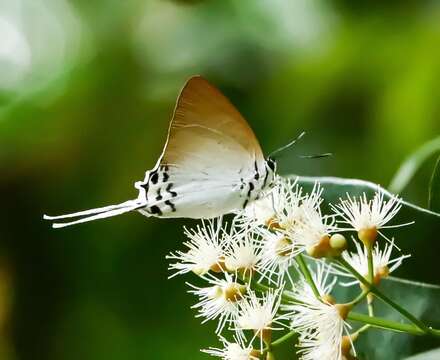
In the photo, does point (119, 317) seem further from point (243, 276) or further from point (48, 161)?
point (243, 276)

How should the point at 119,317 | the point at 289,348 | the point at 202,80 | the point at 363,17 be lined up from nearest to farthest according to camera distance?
the point at 202,80 → the point at 289,348 → the point at 363,17 → the point at 119,317

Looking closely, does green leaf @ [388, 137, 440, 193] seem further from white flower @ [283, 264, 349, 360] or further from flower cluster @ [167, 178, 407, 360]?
white flower @ [283, 264, 349, 360]

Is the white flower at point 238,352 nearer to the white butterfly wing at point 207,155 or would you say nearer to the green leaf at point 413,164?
the white butterfly wing at point 207,155

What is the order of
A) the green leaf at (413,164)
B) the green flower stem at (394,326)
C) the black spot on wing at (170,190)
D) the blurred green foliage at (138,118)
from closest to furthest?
the green flower stem at (394,326) < the black spot on wing at (170,190) < the green leaf at (413,164) < the blurred green foliage at (138,118)

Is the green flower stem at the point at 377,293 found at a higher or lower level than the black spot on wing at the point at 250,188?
lower

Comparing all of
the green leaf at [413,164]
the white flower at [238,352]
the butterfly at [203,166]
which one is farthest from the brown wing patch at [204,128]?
the green leaf at [413,164]

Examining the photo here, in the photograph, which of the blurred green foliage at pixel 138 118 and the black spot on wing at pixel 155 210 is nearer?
the black spot on wing at pixel 155 210

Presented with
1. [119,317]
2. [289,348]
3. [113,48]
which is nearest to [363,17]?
[113,48]
